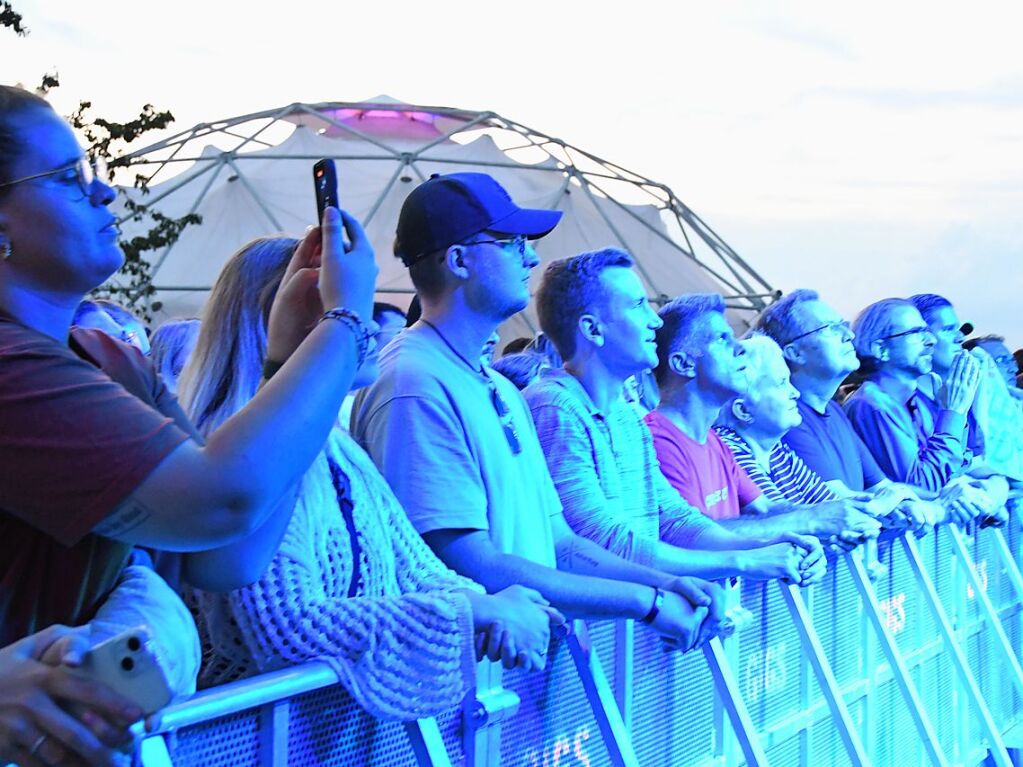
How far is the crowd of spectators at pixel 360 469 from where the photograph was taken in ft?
5.27

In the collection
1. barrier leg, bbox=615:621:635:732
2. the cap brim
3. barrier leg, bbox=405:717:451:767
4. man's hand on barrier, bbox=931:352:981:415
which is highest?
the cap brim

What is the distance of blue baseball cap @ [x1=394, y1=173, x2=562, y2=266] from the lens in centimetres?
335

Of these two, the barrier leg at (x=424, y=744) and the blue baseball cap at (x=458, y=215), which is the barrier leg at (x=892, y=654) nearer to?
the blue baseball cap at (x=458, y=215)

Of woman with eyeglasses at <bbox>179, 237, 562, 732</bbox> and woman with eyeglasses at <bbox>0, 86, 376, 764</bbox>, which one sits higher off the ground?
woman with eyeglasses at <bbox>0, 86, 376, 764</bbox>

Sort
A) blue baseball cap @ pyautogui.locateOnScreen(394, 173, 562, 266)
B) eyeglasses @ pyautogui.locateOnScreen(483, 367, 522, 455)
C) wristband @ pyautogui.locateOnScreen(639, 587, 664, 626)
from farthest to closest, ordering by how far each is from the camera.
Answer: blue baseball cap @ pyautogui.locateOnScreen(394, 173, 562, 266) < eyeglasses @ pyautogui.locateOnScreen(483, 367, 522, 455) < wristband @ pyautogui.locateOnScreen(639, 587, 664, 626)

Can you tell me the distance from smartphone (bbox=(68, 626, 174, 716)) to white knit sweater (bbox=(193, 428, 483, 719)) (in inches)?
32.1

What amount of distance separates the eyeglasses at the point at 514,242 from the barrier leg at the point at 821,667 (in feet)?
4.51

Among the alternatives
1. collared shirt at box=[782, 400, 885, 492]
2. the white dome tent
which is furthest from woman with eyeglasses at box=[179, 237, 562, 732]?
the white dome tent

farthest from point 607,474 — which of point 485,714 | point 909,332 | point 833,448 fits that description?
point 909,332

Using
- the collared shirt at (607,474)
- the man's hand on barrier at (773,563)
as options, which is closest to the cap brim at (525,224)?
the collared shirt at (607,474)

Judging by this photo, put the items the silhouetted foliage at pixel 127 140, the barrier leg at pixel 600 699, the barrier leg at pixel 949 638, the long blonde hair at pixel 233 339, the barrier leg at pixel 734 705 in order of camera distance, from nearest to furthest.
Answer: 1. the long blonde hair at pixel 233 339
2. the barrier leg at pixel 600 699
3. the barrier leg at pixel 734 705
4. the barrier leg at pixel 949 638
5. the silhouetted foliage at pixel 127 140

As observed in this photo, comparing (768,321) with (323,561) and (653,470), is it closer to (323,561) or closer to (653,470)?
(653,470)

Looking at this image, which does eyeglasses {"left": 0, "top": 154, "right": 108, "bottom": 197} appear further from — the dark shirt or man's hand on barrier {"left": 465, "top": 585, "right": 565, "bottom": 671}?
man's hand on barrier {"left": 465, "top": 585, "right": 565, "bottom": 671}

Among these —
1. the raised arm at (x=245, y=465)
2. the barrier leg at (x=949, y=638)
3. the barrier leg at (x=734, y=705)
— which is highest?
the raised arm at (x=245, y=465)
